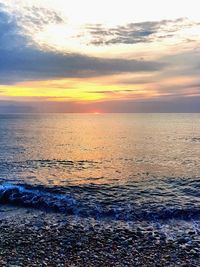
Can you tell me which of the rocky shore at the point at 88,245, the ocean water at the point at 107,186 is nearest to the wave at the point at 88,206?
the ocean water at the point at 107,186

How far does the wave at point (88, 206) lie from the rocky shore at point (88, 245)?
189cm

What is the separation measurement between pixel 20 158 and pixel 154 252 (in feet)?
110

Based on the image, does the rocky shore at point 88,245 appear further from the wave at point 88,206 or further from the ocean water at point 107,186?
the ocean water at point 107,186

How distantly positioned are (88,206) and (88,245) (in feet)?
23.0

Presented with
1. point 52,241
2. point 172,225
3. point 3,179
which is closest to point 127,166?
point 3,179

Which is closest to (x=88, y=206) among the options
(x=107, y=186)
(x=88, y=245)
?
(x=107, y=186)

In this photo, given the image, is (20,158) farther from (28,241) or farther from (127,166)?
(28,241)

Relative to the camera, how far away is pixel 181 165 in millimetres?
39531

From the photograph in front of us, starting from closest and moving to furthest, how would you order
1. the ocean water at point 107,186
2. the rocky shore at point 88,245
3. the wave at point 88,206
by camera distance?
1. the rocky shore at point 88,245
2. the wave at point 88,206
3. the ocean water at point 107,186

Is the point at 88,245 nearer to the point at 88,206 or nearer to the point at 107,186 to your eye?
the point at 88,206

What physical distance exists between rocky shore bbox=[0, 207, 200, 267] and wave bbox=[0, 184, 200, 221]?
1893mm

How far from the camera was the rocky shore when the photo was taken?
42.7 ft

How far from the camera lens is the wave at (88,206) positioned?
1970cm

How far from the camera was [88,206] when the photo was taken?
21.7m
